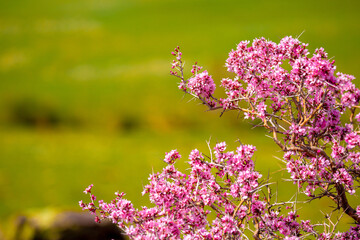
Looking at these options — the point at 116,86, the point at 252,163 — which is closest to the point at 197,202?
the point at 252,163

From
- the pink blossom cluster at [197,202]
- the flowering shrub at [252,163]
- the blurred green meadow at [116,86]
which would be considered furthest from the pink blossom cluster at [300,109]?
the blurred green meadow at [116,86]

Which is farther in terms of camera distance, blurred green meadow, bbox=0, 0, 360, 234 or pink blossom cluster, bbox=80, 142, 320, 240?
blurred green meadow, bbox=0, 0, 360, 234

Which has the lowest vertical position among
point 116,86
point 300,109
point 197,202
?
point 197,202

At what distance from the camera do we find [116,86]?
1633 centimetres

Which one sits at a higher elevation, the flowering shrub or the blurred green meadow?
the blurred green meadow

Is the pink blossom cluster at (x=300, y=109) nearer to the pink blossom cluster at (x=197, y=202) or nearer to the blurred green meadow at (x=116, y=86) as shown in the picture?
the pink blossom cluster at (x=197, y=202)

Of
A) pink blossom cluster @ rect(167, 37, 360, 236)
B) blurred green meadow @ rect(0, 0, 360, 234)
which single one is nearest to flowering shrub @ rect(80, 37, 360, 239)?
pink blossom cluster @ rect(167, 37, 360, 236)

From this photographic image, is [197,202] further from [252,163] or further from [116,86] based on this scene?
[116,86]

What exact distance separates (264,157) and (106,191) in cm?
461

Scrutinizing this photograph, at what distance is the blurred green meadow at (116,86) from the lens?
1179cm

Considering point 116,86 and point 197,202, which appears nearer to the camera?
point 197,202

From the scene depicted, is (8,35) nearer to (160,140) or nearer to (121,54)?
(121,54)

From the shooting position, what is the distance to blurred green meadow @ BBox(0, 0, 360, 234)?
11.8 metres

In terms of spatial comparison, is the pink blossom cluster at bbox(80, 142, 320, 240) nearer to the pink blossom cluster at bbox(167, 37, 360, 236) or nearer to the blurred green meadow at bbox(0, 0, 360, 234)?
the pink blossom cluster at bbox(167, 37, 360, 236)
